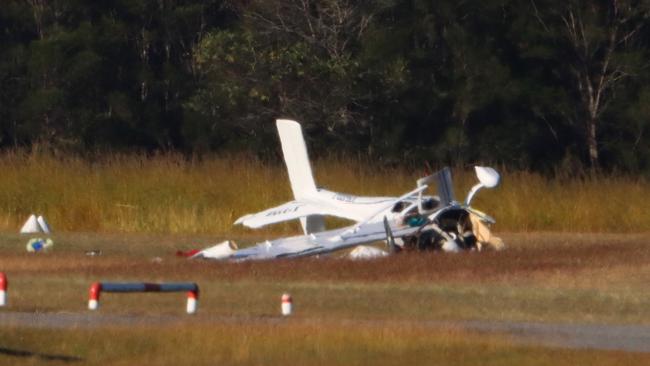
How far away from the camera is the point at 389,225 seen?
21.6m

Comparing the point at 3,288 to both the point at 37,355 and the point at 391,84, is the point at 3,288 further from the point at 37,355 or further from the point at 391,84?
the point at 391,84

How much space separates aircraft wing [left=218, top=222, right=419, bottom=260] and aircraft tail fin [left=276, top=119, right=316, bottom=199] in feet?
9.01

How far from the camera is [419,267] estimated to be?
19469mm

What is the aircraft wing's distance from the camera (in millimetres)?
20938

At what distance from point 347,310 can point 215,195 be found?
13.5m

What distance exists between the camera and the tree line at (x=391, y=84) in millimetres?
36406

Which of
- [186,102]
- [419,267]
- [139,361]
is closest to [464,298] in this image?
[419,267]

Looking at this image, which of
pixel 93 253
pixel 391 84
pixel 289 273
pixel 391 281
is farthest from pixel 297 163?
pixel 391 84

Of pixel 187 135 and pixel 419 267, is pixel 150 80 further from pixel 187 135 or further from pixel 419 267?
pixel 419 267

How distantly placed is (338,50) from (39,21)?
25.2 ft

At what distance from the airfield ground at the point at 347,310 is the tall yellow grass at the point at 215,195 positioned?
4834 mm

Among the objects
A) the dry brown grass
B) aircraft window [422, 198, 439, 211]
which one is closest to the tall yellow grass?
the dry brown grass

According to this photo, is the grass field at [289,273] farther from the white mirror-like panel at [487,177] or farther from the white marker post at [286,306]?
the white mirror-like panel at [487,177]

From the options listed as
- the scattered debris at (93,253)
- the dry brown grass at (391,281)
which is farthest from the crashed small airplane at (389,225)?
the scattered debris at (93,253)
